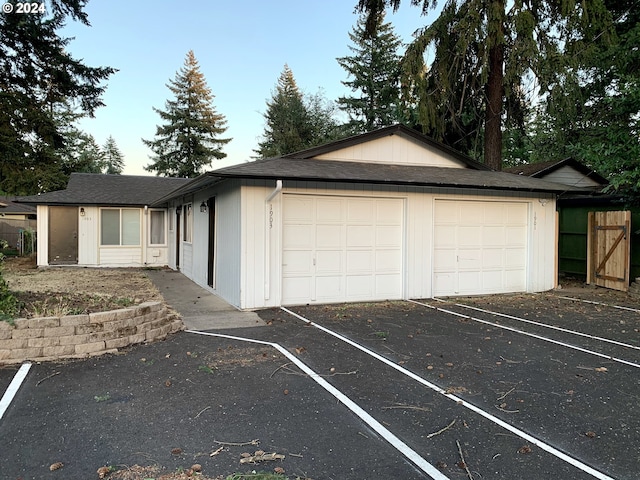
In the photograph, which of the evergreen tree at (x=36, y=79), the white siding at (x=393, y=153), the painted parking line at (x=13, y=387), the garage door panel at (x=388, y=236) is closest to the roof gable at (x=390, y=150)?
the white siding at (x=393, y=153)

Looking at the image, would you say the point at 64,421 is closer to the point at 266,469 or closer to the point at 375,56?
the point at 266,469

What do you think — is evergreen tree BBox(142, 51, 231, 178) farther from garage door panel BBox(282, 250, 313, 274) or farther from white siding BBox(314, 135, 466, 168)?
garage door panel BBox(282, 250, 313, 274)

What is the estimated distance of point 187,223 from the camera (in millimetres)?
13281

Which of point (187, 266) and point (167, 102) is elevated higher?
point (167, 102)

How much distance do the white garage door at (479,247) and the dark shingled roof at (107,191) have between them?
1094 centimetres

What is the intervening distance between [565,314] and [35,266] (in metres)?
16.3

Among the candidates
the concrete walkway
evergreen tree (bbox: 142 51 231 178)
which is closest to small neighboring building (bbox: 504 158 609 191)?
the concrete walkway

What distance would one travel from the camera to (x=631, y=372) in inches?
186

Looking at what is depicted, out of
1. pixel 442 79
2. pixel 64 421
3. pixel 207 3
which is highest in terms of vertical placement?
pixel 207 3

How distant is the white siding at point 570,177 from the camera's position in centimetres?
1736

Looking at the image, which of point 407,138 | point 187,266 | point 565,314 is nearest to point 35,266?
point 187,266

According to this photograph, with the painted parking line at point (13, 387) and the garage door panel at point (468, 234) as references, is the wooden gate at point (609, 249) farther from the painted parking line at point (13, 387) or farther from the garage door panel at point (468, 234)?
the painted parking line at point (13, 387)

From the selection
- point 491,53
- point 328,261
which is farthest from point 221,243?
point 491,53

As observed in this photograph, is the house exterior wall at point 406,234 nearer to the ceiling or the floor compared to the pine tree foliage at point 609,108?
nearer to the floor
